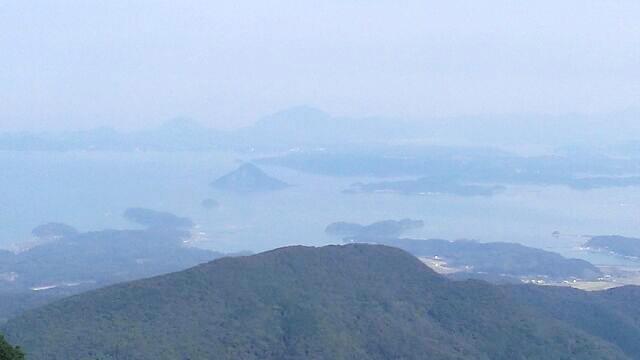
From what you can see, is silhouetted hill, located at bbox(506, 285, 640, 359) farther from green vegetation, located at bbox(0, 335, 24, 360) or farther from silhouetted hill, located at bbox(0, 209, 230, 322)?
silhouetted hill, located at bbox(0, 209, 230, 322)

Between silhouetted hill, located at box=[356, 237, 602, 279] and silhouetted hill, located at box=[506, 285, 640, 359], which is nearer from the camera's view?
silhouetted hill, located at box=[506, 285, 640, 359]

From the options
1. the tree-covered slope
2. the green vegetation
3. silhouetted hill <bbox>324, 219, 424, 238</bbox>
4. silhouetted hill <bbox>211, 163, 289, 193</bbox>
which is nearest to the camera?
the green vegetation

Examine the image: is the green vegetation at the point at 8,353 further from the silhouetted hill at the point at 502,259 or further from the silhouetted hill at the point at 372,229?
the silhouetted hill at the point at 372,229

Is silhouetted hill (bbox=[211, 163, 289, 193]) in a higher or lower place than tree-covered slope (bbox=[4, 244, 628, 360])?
higher

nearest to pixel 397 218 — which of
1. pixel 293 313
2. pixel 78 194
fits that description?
pixel 78 194

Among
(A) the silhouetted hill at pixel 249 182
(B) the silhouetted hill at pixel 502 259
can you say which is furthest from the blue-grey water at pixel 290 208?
(B) the silhouetted hill at pixel 502 259

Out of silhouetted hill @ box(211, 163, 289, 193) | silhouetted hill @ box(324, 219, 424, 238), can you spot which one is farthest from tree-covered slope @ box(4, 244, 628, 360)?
silhouetted hill @ box(211, 163, 289, 193)

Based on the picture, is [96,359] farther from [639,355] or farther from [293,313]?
[639,355]
